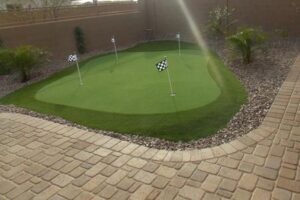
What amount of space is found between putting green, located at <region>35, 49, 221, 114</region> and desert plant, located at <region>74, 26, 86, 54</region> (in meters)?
3.06

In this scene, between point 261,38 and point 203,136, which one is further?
point 261,38

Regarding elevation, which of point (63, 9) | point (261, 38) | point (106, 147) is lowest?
point (106, 147)

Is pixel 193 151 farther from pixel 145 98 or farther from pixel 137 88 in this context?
pixel 137 88

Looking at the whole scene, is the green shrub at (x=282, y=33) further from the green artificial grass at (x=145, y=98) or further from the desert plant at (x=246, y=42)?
the green artificial grass at (x=145, y=98)

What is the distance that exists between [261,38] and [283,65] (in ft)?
3.43

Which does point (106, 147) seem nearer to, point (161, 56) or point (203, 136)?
point (203, 136)

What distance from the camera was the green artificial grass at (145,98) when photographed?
4746mm

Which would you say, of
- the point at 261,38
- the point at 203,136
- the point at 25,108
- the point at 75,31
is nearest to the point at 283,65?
the point at 261,38

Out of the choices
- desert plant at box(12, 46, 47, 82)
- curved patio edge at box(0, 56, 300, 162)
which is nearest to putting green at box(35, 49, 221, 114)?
curved patio edge at box(0, 56, 300, 162)

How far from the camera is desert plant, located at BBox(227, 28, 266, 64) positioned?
794 cm

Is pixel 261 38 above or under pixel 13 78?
above

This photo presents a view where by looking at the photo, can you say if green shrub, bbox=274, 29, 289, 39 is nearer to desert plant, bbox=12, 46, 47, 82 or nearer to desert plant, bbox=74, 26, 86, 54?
desert plant, bbox=74, 26, 86, 54

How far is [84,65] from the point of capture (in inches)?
402

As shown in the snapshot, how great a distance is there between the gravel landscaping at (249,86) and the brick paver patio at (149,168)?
0.20m
